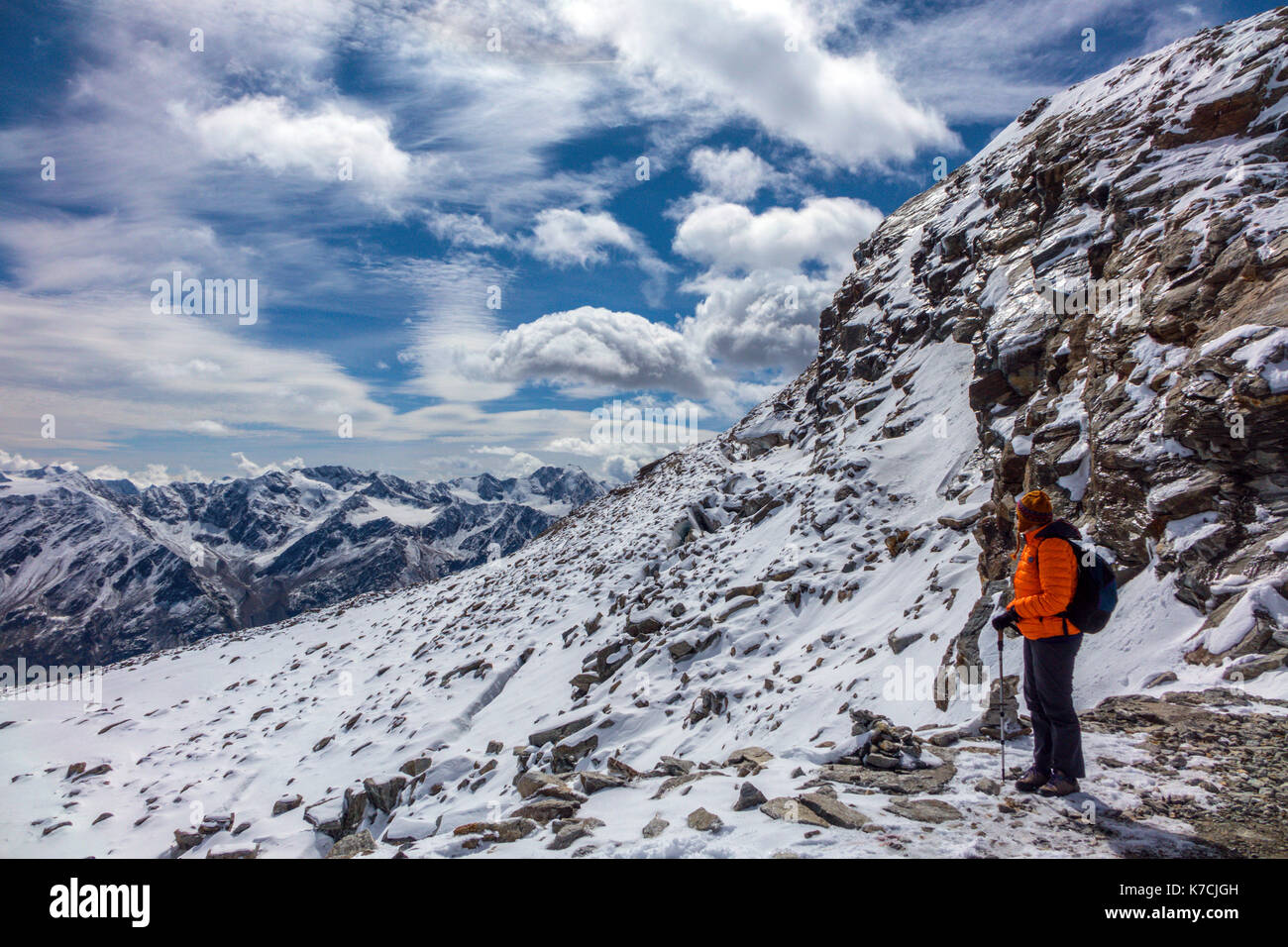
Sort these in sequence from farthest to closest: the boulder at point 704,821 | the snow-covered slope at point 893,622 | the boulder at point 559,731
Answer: the boulder at point 559,731, the snow-covered slope at point 893,622, the boulder at point 704,821

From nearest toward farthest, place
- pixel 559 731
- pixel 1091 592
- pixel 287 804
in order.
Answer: pixel 1091 592
pixel 559 731
pixel 287 804

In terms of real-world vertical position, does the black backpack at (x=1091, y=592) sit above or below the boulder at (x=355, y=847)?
above

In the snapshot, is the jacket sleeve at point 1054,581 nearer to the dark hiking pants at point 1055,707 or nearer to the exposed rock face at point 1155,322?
the dark hiking pants at point 1055,707

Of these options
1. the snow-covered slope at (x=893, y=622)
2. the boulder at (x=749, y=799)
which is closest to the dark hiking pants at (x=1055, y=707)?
the snow-covered slope at (x=893, y=622)

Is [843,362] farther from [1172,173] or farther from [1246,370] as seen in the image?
[1246,370]

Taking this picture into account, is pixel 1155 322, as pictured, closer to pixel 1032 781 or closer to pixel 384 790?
pixel 1032 781

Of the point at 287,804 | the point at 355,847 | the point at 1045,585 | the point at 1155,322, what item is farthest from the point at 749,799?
the point at 287,804

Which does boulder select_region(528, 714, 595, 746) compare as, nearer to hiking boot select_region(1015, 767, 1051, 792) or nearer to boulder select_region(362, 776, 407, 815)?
boulder select_region(362, 776, 407, 815)

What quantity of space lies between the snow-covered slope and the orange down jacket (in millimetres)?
1595

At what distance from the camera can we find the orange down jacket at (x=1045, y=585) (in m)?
5.31

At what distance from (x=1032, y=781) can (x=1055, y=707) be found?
2.53 ft

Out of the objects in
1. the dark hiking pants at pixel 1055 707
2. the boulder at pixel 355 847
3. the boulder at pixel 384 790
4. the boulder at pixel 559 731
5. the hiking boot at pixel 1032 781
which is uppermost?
the dark hiking pants at pixel 1055 707

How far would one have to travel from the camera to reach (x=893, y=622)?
12969 millimetres
